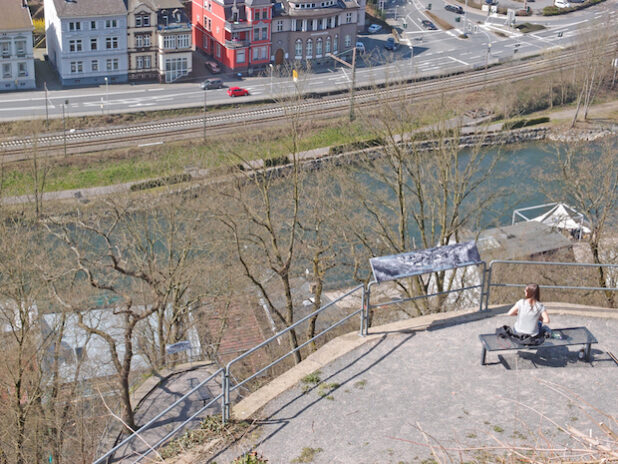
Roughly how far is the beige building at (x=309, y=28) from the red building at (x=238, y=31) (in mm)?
1241

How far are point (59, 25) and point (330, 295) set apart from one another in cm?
3157

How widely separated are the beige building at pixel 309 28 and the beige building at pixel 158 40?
7.30 meters

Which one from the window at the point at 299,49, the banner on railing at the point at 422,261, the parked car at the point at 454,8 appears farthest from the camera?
the parked car at the point at 454,8

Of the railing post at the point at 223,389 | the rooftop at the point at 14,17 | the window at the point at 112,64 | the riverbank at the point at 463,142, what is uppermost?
the railing post at the point at 223,389

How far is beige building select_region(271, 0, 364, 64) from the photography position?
199 feet

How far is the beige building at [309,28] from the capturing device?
199 feet

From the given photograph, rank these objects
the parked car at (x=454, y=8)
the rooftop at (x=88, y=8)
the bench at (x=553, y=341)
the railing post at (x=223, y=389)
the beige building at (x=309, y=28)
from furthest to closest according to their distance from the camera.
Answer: the parked car at (x=454, y=8)
the beige building at (x=309, y=28)
the rooftop at (x=88, y=8)
the bench at (x=553, y=341)
the railing post at (x=223, y=389)

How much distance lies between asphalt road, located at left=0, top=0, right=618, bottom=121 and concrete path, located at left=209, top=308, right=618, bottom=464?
1163 inches

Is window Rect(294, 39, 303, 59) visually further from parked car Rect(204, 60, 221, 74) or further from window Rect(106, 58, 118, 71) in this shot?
window Rect(106, 58, 118, 71)

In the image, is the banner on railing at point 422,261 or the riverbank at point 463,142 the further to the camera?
the riverbank at point 463,142

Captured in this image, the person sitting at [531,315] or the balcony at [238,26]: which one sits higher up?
the person sitting at [531,315]

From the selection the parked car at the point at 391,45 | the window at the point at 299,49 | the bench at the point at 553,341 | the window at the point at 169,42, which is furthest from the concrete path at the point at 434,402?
the parked car at the point at 391,45

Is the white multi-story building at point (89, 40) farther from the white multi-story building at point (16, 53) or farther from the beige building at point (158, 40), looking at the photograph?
the white multi-story building at point (16, 53)

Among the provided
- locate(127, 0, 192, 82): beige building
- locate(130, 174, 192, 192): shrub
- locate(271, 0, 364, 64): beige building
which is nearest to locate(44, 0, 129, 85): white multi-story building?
locate(127, 0, 192, 82): beige building
